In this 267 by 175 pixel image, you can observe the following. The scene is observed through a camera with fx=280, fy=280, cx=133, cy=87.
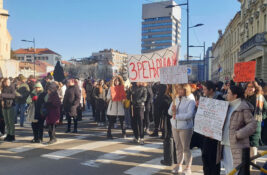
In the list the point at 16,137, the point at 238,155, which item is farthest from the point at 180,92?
the point at 16,137

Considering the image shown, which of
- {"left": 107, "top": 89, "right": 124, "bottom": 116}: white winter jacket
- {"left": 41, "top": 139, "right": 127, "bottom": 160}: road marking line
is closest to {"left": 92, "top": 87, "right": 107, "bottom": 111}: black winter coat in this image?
{"left": 107, "top": 89, "right": 124, "bottom": 116}: white winter jacket

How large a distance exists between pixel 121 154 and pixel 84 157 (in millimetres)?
892

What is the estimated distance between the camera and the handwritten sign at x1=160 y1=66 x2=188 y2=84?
5219 millimetres

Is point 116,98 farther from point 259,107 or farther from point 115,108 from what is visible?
point 259,107

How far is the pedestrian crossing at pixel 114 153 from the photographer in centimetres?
582

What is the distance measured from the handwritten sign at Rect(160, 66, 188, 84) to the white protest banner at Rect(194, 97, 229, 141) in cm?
93

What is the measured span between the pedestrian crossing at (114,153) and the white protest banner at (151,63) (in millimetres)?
1836

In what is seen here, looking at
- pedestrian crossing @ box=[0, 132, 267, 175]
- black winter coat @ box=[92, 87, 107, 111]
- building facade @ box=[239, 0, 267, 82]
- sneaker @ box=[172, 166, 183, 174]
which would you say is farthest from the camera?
building facade @ box=[239, 0, 267, 82]

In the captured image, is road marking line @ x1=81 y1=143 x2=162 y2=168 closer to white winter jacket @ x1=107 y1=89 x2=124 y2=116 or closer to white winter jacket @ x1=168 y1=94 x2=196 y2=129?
white winter jacket @ x1=107 y1=89 x2=124 y2=116

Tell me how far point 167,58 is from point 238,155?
10.3 feet

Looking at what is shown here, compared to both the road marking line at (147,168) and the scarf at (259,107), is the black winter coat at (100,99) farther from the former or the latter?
the scarf at (259,107)

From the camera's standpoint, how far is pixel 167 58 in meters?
6.44

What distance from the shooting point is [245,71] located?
289 inches

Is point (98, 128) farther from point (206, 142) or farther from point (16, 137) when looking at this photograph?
point (206, 142)
